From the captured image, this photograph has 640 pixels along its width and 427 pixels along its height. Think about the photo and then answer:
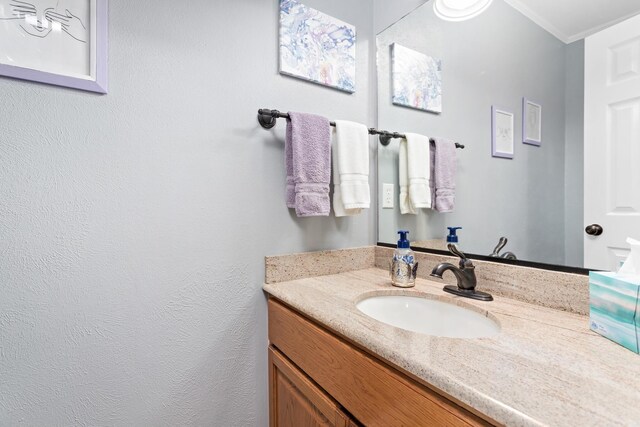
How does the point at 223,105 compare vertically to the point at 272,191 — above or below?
above

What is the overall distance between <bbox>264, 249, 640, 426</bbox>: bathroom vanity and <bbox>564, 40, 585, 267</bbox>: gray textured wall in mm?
133

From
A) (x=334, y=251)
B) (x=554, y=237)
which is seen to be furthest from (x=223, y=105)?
(x=554, y=237)

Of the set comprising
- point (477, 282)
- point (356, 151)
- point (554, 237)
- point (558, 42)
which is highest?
point (558, 42)

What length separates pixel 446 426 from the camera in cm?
47

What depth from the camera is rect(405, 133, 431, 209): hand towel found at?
4.02ft

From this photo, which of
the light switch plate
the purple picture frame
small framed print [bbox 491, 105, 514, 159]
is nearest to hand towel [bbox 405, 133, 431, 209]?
the light switch plate

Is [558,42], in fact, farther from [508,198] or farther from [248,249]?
[248,249]

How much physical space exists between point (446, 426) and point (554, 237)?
0.65 meters

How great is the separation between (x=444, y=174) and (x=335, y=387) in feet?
2.83

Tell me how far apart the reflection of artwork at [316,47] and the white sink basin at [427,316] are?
2.87 feet

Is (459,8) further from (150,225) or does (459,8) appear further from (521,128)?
(150,225)

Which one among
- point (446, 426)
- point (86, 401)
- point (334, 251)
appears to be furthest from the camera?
point (334, 251)

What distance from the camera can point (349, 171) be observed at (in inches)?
43.9

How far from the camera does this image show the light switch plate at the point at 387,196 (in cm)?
137
